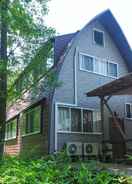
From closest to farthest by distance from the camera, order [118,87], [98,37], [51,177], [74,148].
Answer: [51,177]
[118,87]
[74,148]
[98,37]

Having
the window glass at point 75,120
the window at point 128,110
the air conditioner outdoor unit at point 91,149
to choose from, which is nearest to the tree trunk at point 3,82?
the window glass at point 75,120

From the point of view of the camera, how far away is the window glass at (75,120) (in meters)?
16.5

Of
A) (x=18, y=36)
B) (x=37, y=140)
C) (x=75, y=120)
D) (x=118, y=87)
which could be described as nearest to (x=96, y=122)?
(x=75, y=120)

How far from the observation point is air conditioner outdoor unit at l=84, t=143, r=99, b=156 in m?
16.1

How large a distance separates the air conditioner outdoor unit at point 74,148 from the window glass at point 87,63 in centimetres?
412

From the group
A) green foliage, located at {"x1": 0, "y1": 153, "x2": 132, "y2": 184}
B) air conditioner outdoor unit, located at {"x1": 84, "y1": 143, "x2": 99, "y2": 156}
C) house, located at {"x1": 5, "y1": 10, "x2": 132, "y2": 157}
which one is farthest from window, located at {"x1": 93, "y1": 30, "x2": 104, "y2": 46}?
green foliage, located at {"x1": 0, "y1": 153, "x2": 132, "y2": 184}

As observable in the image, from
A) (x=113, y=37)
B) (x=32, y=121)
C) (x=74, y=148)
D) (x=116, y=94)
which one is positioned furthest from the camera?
(x=113, y=37)

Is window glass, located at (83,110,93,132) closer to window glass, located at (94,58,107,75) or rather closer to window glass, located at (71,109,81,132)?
window glass, located at (71,109,81,132)

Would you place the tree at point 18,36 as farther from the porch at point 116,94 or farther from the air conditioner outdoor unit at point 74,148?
the air conditioner outdoor unit at point 74,148

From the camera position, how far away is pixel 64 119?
16172 millimetres

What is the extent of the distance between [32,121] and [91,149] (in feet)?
11.9

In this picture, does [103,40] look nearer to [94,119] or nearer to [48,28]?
[94,119]

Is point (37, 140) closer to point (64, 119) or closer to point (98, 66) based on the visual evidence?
point (64, 119)

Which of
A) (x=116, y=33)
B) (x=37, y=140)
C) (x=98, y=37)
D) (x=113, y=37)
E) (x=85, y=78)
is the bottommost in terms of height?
(x=37, y=140)
